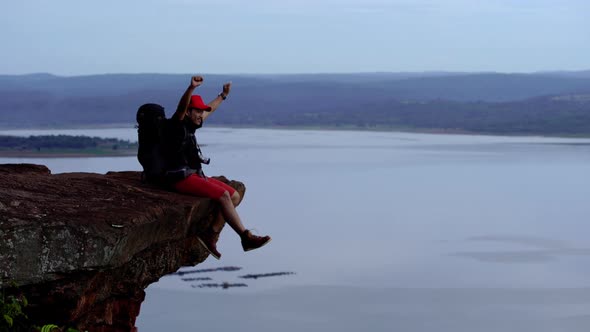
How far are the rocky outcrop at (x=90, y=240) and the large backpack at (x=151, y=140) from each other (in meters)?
0.13

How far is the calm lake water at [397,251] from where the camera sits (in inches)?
1334

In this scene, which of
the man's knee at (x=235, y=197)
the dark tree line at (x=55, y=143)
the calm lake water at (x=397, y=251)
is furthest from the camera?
the dark tree line at (x=55, y=143)

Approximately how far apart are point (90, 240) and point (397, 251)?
1599 inches

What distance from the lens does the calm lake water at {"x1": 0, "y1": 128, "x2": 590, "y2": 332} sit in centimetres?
3388

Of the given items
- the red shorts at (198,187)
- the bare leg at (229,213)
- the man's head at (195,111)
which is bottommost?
the bare leg at (229,213)

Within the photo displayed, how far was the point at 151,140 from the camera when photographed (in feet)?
22.5

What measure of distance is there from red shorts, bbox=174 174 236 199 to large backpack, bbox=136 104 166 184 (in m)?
0.15

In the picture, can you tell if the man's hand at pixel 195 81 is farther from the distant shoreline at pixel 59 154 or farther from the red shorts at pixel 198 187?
the distant shoreline at pixel 59 154

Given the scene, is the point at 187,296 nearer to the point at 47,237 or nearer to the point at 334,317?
the point at 334,317

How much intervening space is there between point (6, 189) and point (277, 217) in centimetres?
4687

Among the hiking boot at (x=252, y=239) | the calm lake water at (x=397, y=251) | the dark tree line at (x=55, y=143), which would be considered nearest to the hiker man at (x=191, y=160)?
the hiking boot at (x=252, y=239)

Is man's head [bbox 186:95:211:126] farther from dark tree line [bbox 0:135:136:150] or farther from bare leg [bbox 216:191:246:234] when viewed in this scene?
dark tree line [bbox 0:135:136:150]

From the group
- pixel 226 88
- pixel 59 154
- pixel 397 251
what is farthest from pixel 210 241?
pixel 59 154

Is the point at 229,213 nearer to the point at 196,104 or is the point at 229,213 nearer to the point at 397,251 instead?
the point at 196,104
